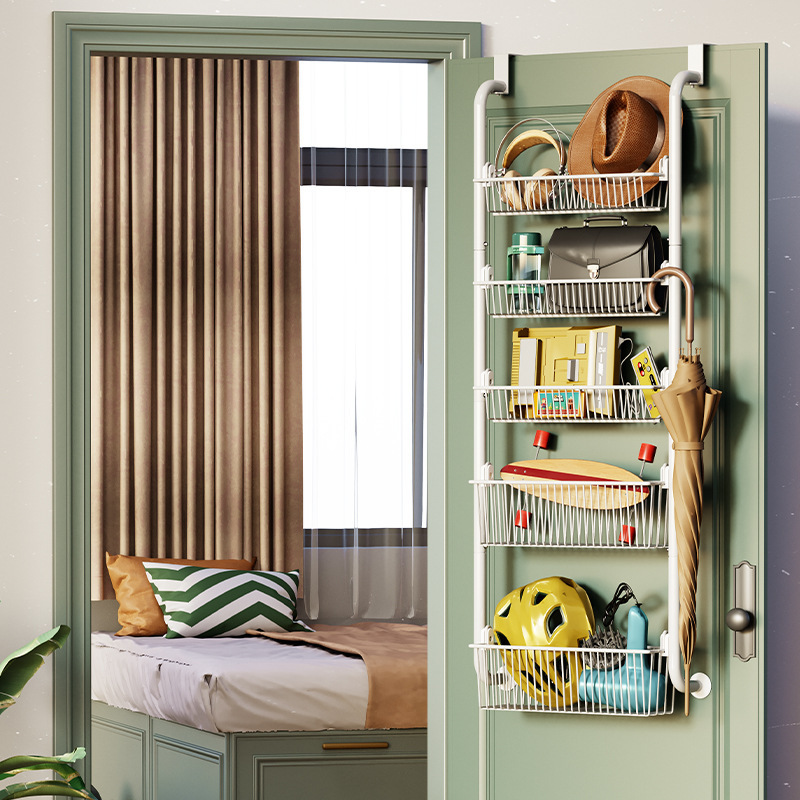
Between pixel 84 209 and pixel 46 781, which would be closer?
pixel 46 781

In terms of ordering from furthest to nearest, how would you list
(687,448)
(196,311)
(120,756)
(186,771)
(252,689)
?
(196,311)
(120,756)
(186,771)
(252,689)
(687,448)

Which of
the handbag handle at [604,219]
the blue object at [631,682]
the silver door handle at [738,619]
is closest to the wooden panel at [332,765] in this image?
the blue object at [631,682]

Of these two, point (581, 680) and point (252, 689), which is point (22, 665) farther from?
point (252, 689)

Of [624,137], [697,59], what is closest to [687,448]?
[624,137]

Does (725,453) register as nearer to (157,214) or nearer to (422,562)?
(422,562)

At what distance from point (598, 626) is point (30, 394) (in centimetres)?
135

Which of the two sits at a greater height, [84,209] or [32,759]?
[84,209]

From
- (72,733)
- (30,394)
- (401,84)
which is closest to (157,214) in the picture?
(401,84)

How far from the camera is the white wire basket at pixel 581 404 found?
6.57 ft

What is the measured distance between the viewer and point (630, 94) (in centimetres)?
197

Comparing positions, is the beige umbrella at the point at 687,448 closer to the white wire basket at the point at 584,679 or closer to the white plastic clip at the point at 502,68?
the white wire basket at the point at 584,679

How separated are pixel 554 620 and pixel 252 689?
153 centimetres

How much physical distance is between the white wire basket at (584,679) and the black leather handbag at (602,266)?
0.69 metres

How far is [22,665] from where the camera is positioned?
2.04 meters
